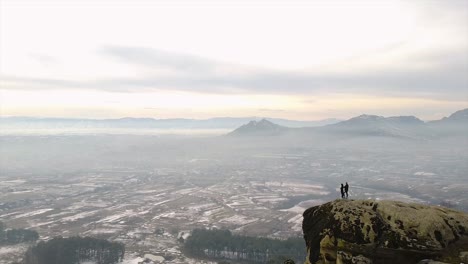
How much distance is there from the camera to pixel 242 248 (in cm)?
17812

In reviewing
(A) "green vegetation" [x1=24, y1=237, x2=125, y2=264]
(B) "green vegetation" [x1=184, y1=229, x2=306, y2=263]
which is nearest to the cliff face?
(B) "green vegetation" [x1=184, y1=229, x2=306, y2=263]

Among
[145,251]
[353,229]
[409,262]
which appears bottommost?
[145,251]

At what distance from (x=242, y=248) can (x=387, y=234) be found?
5742 inches

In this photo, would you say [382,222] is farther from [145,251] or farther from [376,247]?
[145,251]

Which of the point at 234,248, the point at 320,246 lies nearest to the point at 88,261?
the point at 234,248

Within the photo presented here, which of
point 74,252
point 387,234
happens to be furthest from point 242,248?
point 387,234

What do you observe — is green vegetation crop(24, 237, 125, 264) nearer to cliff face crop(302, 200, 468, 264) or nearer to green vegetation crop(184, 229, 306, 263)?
green vegetation crop(184, 229, 306, 263)

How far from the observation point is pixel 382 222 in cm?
4159

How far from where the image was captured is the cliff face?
3881 cm

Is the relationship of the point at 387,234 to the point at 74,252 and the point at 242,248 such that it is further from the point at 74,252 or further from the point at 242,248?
the point at 74,252

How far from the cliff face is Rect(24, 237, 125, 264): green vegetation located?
14957 centimetres

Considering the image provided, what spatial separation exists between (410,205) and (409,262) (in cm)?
829

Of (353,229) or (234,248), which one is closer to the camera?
(353,229)

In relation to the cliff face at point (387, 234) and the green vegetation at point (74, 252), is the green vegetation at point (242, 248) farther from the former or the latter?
the cliff face at point (387, 234)
